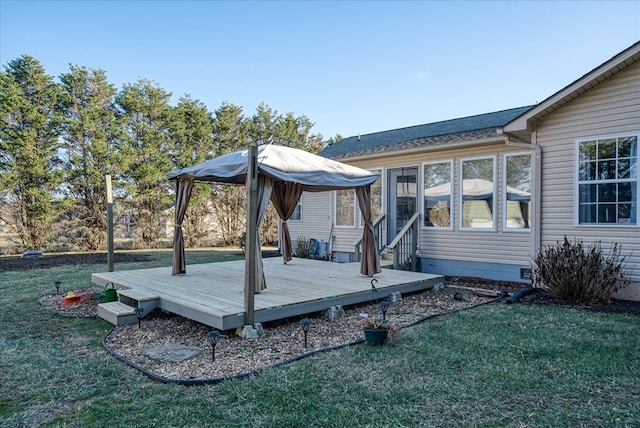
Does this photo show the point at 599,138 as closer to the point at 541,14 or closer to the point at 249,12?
the point at 541,14

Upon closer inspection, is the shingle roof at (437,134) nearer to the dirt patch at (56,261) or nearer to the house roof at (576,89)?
the house roof at (576,89)

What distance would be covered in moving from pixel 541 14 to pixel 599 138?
17.0 ft

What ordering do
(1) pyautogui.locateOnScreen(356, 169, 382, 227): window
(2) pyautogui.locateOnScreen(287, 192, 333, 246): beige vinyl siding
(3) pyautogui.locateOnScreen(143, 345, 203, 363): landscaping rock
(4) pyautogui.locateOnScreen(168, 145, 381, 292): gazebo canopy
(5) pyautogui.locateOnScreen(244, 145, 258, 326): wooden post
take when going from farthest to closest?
(2) pyautogui.locateOnScreen(287, 192, 333, 246): beige vinyl siding, (1) pyautogui.locateOnScreen(356, 169, 382, 227): window, (4) pyautogui.locateOnScreen(168, 145, 381, 292): gazebo canopy, (5) pyautogui.locateOnScreen(244, 145, 258, 326): wooden post, (3) pyautogui.locateOnScreen(143, 345, 203, 363): landscaping rock

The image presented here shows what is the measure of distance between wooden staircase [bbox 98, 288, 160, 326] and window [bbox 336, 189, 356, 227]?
626cm

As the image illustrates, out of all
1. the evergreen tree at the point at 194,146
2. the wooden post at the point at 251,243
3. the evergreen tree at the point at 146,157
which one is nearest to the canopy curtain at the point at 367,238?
the wooden post at the point at 251,243

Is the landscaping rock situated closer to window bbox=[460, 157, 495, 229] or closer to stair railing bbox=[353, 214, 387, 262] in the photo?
stair railing bbox=[353, 214, 387, 262]

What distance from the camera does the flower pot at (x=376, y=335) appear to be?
385cm

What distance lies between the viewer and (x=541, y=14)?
9547mm

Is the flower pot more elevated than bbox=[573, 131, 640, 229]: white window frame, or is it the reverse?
bbox=[573, 131, 640, 229]: white window frame

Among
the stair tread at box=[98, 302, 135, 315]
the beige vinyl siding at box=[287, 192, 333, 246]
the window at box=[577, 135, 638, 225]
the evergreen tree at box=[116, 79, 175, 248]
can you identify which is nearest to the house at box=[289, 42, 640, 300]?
the window at box=[577, 135, 638, 225]

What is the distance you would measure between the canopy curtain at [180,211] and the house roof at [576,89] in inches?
223

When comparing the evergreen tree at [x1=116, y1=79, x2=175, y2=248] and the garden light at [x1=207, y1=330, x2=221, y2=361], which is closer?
the garden light at [x1=207, y1=330, x2=221, y2=361]

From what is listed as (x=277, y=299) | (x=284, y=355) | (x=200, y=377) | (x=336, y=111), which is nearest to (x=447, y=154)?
(x=277, y=299)

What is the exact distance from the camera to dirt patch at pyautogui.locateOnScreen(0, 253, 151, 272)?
996cm
